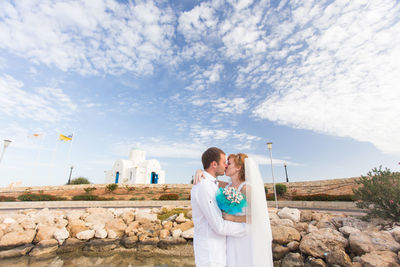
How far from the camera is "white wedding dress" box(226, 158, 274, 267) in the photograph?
214cm

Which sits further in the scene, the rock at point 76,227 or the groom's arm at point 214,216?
the rock at point 76,227

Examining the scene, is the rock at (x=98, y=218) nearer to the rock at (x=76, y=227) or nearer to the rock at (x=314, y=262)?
the rock at (x=76, y=227)

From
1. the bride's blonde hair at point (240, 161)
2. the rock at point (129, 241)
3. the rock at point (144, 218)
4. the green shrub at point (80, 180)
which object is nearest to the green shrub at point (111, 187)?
the green shrub at point (80, 180)

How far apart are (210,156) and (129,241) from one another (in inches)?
339

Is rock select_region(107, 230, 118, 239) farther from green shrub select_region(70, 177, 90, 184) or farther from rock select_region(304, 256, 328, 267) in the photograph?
green shrub select_region(70, 177, 90, 184)

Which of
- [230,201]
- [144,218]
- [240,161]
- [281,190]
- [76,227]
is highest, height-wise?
[240,161]

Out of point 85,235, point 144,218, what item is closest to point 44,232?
point 85,235

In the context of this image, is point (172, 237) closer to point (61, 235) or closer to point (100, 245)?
point (100, 245)

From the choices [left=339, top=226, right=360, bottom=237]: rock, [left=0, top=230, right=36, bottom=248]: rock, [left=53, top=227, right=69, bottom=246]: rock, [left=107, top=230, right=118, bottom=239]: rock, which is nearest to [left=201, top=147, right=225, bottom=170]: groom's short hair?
[left=339, top=226, right=360, bottom=237]: rock

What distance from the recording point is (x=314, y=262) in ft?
20.8

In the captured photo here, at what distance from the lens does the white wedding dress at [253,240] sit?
2137mm

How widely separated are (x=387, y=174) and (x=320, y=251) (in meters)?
5.35

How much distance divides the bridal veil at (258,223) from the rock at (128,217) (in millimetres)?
10133

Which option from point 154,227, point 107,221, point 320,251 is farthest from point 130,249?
point 320,251
